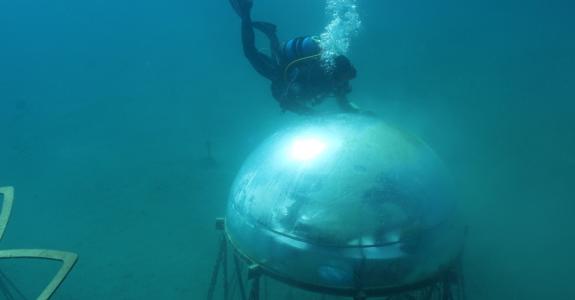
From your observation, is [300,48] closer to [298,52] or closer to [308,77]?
[298,52]

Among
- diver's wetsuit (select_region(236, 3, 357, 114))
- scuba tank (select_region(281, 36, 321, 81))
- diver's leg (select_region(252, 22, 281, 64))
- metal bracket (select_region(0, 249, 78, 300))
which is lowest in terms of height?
metal bracket (select_region(0, 249, 78, 300))

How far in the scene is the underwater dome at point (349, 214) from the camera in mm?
2992

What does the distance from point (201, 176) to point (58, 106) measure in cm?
1555

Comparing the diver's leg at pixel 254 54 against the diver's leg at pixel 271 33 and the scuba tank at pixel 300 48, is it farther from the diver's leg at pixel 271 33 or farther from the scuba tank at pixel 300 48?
the scuba tank at pixel 300 48

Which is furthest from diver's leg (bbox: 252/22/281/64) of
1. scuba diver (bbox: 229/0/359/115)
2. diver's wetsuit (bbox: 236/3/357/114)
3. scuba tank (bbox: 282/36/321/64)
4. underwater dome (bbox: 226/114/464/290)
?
underwater dome (bbox: 226/114/464/290)

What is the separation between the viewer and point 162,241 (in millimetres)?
9680

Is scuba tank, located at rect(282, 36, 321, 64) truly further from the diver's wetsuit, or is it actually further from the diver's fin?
the diver's fin

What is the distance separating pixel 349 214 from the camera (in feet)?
9.96

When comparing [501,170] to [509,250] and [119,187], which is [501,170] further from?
[119,187]

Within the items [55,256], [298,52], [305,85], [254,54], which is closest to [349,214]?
[305,85]

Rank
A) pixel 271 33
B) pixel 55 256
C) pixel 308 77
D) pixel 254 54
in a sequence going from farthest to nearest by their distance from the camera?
1. pixel 271 33
2. pixel 254 54
3. pixel 308 77
4. pixel 55 256

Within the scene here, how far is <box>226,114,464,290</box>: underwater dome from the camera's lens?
2.99m

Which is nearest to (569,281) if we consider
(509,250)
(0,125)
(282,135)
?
(509,250)

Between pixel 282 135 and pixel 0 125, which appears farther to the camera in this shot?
pixel 0 125
